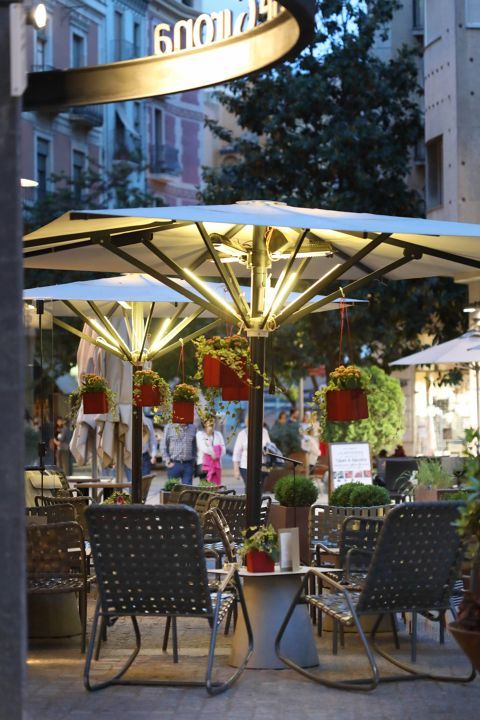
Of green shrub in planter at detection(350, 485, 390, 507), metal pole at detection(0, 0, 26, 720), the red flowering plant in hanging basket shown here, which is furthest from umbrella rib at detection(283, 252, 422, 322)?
metal pole at detection(0, 0, 26, 720)

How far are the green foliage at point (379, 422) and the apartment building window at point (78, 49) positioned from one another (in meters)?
28.4

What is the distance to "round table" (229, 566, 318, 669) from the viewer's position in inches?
364

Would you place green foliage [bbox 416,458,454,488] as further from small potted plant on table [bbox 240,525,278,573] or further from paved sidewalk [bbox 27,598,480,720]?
small potted plant on table [bbox 240,525,278,573]

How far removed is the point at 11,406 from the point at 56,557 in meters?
4.73

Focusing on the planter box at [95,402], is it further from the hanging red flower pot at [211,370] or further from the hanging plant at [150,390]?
the hanging red flower pot at [211,370]

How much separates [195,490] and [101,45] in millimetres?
43121

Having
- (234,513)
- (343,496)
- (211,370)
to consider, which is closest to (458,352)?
(343,496)

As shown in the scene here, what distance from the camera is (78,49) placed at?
174 feet

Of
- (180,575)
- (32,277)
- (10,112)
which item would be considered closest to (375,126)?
(32,277)

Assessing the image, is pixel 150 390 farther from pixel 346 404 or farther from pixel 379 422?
pixel 379 422

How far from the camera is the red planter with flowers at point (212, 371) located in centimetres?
1038

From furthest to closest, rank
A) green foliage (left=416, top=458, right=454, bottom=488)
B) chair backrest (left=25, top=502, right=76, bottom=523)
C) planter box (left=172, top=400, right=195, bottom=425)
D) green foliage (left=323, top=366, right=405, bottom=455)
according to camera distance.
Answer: green foliage (left=323, top=366, right=405, bottom=455) < green foliage (left=416, top=458, right=454, bottom=488) < planter box (left=172, top=400, right=195, bottom=425) < chair backrest (left=25, top=502, right=76, bottom=523)

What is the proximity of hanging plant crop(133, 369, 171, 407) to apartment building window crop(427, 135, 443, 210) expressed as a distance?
1576cm

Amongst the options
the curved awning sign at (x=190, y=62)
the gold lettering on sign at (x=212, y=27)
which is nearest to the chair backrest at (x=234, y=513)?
the curved awning sign at (x=190, y=62)
